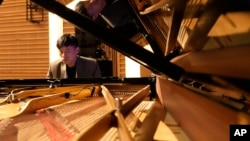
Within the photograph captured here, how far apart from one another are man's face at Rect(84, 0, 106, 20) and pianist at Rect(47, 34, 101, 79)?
463mm

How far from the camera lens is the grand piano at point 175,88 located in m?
0.91

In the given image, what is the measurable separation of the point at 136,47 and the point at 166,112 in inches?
23.0

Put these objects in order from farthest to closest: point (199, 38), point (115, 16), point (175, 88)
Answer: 1. point (115, 16)
2. point (175, 88)
3. point (199, 38)

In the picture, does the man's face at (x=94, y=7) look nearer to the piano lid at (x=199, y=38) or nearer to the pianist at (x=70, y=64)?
the pianist at (x=70, y=64)

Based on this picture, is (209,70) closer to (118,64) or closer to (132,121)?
(132,121)

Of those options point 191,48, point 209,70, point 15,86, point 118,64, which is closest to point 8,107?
point 15,86

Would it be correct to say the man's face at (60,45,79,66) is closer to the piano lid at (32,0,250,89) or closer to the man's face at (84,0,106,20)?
the man's face at (84,0,106,20)

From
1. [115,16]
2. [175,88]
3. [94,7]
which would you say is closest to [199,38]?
[175,88]

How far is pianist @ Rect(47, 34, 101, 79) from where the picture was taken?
11.9ft

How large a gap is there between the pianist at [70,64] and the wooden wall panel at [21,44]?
13.8 ft

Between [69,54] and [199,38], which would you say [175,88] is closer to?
[199,38]

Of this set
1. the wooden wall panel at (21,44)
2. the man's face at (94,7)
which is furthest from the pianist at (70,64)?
the wooden wall panel at (21,44)

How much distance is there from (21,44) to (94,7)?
5728 millimetres

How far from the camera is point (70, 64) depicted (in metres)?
3.75
